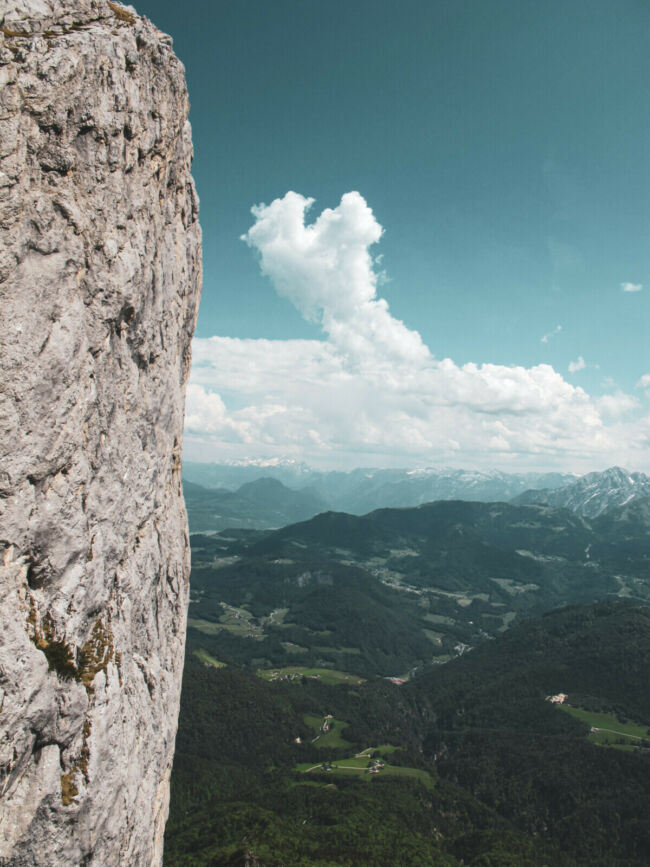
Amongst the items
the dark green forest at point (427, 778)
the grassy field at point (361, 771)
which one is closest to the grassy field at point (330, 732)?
the dark green forest at point (427, 778)

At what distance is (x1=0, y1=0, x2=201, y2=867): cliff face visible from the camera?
48.3 ft

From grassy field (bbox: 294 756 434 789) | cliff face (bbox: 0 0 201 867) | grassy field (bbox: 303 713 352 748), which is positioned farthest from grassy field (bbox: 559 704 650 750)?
cliff face (bbox: 0 0 201 867)

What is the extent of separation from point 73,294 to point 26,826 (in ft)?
56.5

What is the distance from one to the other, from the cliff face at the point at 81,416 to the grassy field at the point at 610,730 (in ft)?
532

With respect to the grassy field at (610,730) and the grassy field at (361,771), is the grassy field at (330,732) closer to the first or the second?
the grassy field at (361,771)

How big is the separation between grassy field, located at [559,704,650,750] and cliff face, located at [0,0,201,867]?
162 metres

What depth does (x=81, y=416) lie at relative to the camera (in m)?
16.8

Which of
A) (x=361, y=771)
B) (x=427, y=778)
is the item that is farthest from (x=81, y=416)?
(x=427, y=778)

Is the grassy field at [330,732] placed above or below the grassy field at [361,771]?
below

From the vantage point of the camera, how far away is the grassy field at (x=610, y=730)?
5438 inches

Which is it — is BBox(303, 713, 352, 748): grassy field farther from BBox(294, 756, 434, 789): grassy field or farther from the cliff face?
the cliff face

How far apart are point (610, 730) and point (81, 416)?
188626mm

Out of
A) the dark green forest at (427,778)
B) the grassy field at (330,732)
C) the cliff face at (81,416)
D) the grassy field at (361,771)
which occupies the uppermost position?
the cliff face at (81,416)

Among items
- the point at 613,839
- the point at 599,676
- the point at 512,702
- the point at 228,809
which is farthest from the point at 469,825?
the point at 599,676
